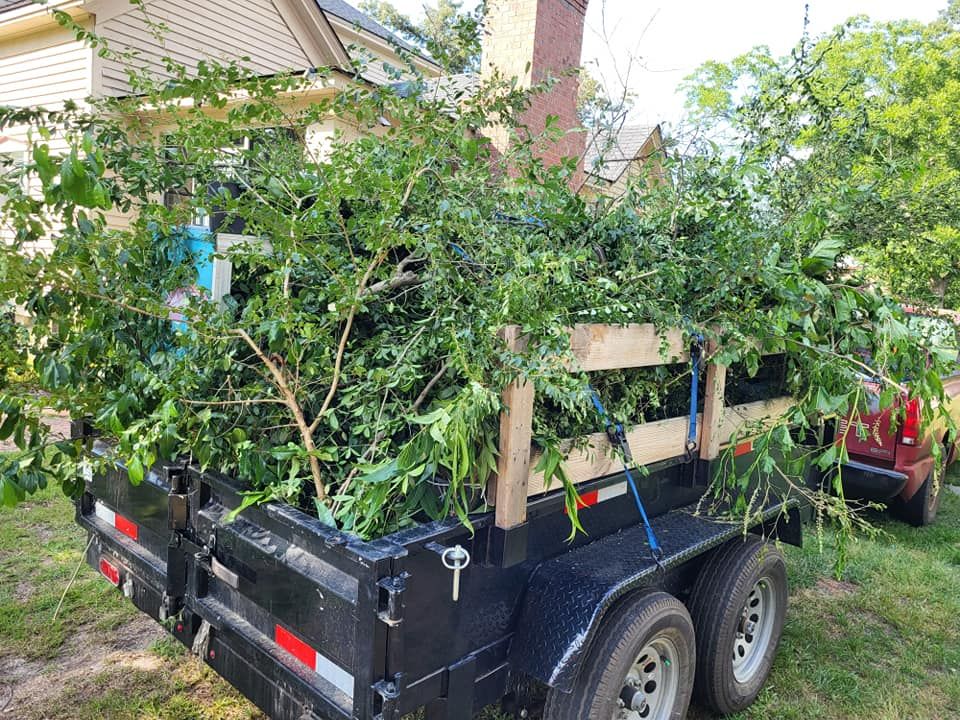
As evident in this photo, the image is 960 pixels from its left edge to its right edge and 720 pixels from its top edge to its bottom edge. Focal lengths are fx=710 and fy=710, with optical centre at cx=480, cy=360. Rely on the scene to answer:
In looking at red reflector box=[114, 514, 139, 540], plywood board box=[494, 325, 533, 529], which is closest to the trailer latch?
red reflector box=[114, 514, 139, 540]

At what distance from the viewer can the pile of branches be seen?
7.11 feet

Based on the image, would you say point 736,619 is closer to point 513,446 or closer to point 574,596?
point 574,596

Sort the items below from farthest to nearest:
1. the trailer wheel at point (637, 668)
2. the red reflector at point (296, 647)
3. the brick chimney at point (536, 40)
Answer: the brick chimney at point (536, 40)
the trailer wheel at point (637, 668)
the red reflector at point (296, 647)

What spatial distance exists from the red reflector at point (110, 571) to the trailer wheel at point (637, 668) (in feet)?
6.22

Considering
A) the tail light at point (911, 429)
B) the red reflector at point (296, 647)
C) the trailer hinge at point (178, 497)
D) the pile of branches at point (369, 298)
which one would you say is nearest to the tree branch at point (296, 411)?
the pile of branches at point (369, 298)

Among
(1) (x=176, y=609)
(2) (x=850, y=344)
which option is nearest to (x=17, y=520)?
(1) (x=176, y=609)

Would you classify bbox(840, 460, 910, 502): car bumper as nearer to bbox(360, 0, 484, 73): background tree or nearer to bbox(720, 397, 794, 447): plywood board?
bbox(720, 397, 794, 447): plywood board

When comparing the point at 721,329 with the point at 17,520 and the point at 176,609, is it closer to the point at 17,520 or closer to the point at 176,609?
the point at 176,609

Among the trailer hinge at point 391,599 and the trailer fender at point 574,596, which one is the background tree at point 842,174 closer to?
the trailer fender at point 574,596

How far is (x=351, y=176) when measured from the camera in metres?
2.36

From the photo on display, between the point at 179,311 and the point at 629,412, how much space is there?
1.60 meters

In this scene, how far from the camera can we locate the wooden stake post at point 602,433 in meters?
2.18

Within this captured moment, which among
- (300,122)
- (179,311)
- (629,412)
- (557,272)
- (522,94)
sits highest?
(522,94)

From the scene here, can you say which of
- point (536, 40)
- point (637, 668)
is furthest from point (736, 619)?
point (536, 40)
